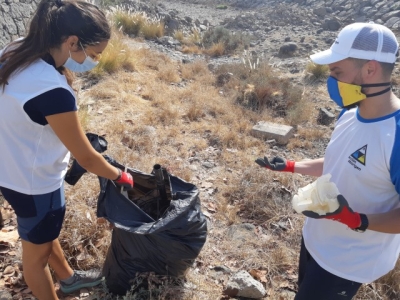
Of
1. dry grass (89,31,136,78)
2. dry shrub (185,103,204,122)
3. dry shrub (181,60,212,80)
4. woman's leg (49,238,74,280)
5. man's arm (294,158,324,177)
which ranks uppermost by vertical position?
man's arm (294,158,324,177)

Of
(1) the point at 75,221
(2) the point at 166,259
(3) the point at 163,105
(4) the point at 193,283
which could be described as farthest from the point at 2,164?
(3) the point at 163,105

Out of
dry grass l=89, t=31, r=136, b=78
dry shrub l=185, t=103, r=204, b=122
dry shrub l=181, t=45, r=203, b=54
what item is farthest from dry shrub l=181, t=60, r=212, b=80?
dry shrub l=181, t=45, r=203, b=54

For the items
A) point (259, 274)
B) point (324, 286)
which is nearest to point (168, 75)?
point (259, 274)

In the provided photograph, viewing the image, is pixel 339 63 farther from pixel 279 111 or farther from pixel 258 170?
pixel 279 111

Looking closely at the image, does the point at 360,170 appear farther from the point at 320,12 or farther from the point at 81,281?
the point at 320,12

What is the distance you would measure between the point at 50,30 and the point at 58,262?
4.66 feet

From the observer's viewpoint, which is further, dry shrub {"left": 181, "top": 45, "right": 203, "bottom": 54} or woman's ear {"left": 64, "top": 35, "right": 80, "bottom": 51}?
dry shrub {"left": 181, "top": 45, "right": 203, "bottom": 54}

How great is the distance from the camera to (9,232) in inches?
126

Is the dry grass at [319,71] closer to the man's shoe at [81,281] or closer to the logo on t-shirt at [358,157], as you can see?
the man's shoe at [81,281]

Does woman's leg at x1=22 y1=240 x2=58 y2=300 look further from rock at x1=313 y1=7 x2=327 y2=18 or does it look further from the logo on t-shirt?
rock at x1=313 y1=7 x2=327 y2=18

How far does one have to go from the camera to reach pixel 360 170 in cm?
171

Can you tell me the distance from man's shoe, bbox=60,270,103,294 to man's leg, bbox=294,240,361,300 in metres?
1.34

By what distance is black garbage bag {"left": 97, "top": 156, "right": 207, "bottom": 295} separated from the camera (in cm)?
229

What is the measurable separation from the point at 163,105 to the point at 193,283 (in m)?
3.80
